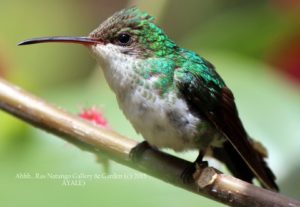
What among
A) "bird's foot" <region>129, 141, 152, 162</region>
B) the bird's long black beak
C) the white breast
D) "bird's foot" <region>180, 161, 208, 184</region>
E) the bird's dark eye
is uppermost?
the bird's dark eye

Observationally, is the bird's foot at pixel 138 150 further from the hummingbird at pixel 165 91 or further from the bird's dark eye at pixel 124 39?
the bird's dark eye at pixel 124 39

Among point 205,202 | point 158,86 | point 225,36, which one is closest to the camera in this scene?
point 205,202

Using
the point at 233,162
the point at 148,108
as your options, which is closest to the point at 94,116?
the point at 148,108

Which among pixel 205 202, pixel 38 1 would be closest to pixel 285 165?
pixel 205 202

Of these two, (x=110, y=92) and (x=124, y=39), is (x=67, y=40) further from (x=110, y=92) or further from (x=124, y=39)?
(x=110, y=92)

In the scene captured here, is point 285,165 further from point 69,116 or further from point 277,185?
point 69,116

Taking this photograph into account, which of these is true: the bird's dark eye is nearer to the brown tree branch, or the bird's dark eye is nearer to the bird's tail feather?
the brown tree branch

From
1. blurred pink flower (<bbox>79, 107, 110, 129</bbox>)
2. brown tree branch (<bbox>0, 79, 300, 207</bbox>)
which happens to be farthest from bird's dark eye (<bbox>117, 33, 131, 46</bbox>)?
brown tree branch (<bbox>0, 79, 300, 207</bbox>)
